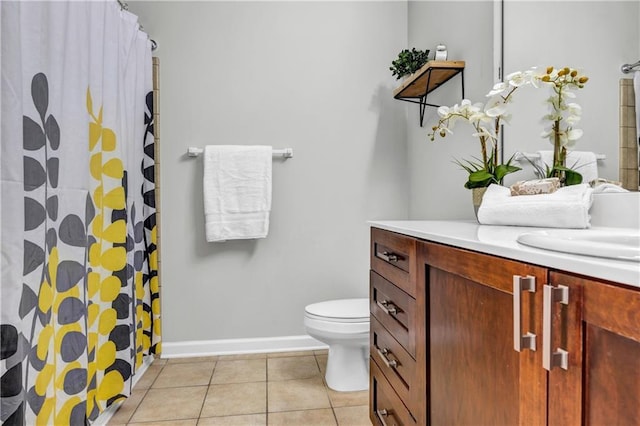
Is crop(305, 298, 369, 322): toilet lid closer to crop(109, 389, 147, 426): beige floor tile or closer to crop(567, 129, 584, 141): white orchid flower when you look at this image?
crop(109, 389, 147, 426): beige floor tile

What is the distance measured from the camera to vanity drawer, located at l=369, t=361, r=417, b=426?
1155 mm

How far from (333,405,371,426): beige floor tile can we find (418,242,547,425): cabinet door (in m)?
0.80

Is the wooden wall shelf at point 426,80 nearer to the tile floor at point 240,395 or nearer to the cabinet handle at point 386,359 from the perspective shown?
the cabinet handle at point 386,359

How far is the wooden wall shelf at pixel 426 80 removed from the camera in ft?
5.85

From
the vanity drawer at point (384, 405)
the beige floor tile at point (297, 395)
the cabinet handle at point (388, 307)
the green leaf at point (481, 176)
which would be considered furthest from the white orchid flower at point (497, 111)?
the beige floor tile at point (297, 395)

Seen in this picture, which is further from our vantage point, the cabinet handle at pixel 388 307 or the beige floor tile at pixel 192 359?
the beige floor tile at pixel 192 359

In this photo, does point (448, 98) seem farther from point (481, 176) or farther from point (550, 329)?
point (550, 329)

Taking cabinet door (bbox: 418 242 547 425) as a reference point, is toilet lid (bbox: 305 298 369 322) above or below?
below

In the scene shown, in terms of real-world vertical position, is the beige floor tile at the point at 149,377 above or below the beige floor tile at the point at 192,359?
below

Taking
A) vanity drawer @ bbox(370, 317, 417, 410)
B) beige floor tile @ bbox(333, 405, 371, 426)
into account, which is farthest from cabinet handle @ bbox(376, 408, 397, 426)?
beige floor tile @ bbox(333, 405, 371, 426)

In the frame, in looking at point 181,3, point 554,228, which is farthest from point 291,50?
point 554,228

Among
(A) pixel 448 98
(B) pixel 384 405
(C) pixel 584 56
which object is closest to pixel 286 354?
(B) pixel 384 405

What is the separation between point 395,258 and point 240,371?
1.36m

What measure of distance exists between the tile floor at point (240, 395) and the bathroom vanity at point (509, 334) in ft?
2.06
